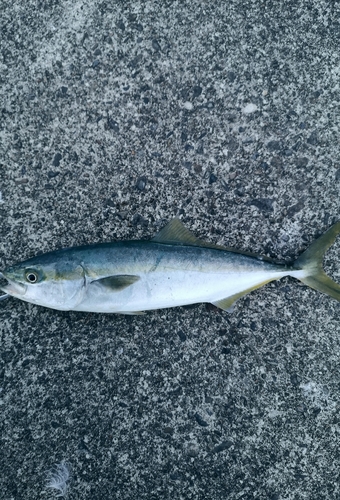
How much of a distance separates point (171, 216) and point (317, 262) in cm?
117

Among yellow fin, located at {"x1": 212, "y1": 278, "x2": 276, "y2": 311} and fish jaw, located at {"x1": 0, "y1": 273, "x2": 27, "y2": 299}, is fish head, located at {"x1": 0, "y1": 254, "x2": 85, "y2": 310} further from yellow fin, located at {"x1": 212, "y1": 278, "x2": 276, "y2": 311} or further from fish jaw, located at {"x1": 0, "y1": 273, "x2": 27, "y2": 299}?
yellow fin, located at {"x1": 212, "y1": 278, "x2": 276, "y2": 311}

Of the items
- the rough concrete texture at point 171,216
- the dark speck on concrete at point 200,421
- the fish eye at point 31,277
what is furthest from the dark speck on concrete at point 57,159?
the dark speck on concrete at point 200,421

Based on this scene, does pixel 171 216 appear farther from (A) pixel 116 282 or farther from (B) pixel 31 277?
(B) pixel 31 277

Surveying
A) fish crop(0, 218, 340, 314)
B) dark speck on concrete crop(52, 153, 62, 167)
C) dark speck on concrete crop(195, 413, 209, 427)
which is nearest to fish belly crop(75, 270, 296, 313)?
fish crop(0, 218, 340, 314)

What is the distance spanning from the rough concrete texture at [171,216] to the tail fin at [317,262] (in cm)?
16

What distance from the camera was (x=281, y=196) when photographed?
3.09m

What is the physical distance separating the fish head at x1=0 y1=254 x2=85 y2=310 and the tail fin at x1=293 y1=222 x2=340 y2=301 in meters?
1.61

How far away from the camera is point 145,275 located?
2.69 meters

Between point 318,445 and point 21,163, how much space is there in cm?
322

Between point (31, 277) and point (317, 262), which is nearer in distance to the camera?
point (31, 277)

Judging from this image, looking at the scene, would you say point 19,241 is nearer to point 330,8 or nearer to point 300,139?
point 300,139

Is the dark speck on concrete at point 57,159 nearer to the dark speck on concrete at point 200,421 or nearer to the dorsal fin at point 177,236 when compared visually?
the dorsal fin at point 177,236

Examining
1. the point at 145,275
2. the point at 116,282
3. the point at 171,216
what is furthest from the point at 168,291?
the point at 171,216

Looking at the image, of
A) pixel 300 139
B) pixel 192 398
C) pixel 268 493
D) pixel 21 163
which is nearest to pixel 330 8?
pixel 300 139
